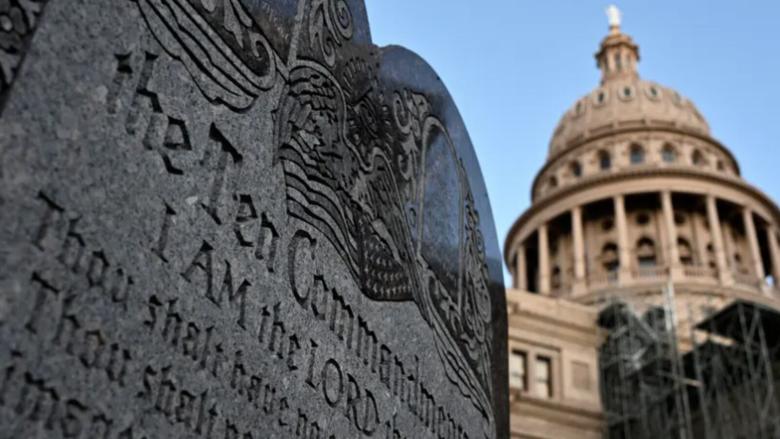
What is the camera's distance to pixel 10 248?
2.15 m

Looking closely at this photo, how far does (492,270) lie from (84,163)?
4649 mm

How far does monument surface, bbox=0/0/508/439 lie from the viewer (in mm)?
2264

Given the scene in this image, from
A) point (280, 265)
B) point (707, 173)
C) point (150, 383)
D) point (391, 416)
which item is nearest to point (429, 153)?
point (391, 416)


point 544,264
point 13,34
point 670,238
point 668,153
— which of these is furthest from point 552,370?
point 13,34

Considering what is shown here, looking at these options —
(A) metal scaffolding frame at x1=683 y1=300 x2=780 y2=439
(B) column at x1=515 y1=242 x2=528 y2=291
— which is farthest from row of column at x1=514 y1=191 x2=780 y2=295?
(A) metal scaffolding frame at x1=683 y1=300 x2=780 y2=439

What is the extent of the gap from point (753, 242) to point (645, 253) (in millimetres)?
6459

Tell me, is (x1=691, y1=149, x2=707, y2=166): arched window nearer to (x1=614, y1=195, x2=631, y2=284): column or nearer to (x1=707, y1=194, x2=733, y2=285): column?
(x1=707, y1=194, x2=733, y2=285): column

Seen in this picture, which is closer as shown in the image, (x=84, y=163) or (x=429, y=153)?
(x=84, y=163)

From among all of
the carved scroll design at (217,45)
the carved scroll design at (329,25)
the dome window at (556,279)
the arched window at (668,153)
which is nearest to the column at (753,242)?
the arched window at (668,153)

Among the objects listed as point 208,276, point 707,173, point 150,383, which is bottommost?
point 150,383

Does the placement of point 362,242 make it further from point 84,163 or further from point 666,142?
point 666,142

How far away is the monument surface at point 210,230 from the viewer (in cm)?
226

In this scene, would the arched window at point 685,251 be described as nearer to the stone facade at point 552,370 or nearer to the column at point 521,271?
the column at point 521,271

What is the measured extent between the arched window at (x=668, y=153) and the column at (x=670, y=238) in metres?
4.85
